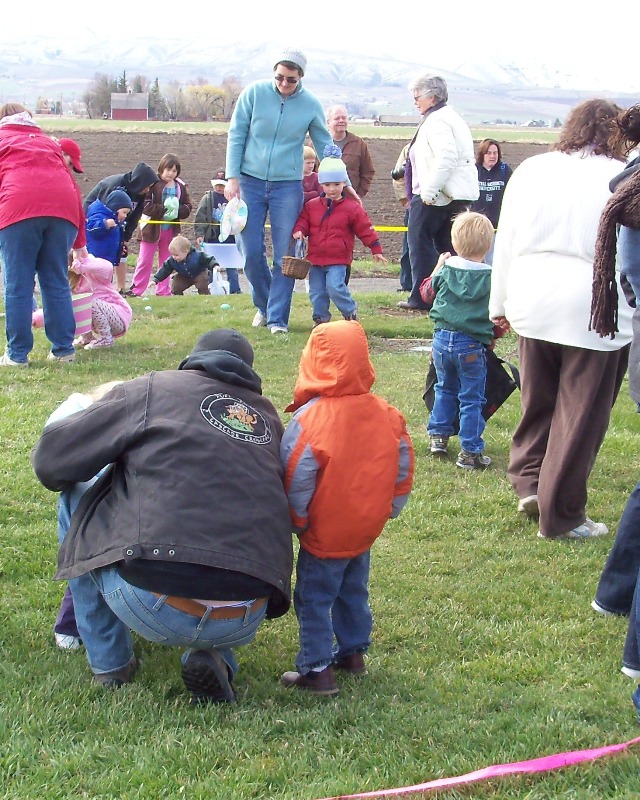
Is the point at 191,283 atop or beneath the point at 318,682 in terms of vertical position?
beneath

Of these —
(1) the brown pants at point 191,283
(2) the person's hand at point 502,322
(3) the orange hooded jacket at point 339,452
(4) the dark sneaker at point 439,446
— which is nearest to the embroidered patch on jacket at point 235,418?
(3) the orange hooded jacket at point 339,452

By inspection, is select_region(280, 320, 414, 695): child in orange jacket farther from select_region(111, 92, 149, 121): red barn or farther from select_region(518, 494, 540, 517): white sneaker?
select_region(111, 92, 149, 121): red barn

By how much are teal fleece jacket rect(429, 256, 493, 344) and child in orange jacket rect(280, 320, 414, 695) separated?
8.98 ft

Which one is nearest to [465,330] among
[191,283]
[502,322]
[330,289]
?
[502,322]

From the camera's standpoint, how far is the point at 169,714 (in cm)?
354

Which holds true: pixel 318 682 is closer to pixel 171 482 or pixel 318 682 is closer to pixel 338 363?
pixel 171 482

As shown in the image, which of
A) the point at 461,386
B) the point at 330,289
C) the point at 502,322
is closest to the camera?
the point at 502,322

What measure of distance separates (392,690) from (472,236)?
11.0 ft

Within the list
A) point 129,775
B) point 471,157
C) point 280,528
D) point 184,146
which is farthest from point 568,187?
point 184,146

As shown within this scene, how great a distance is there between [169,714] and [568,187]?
3114 mm

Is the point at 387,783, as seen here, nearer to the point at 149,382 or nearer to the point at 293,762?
the point at 293,762

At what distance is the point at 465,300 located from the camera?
6449mm

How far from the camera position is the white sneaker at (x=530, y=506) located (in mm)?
5816

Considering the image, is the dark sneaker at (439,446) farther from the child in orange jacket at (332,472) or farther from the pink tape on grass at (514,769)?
the pink tape on grass at (514,769)
